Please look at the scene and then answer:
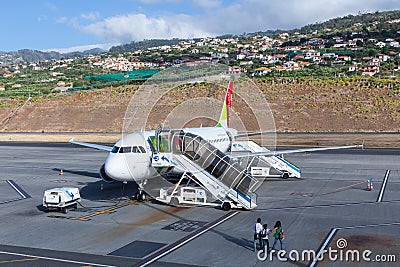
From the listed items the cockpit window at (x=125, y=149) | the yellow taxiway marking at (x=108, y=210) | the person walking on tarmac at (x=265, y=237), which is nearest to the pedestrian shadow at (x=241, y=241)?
the person walking on tarmac at (x=265, y=237)

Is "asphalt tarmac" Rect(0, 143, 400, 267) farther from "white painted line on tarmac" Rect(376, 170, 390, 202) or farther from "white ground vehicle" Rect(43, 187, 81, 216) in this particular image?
"white ground vehicle" Rect(43, 187, 81, 216)

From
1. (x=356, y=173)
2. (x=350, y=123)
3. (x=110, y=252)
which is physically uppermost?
(x=350, y=123)

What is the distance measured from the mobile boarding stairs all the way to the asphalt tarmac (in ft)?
2.84

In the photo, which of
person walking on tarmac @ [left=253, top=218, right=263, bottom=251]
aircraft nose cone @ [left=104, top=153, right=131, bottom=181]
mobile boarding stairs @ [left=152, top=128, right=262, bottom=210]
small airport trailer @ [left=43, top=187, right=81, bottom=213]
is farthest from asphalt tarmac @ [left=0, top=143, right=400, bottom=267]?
aircraft nose cone @ [left=104, top=153, right=131, bottom=181]

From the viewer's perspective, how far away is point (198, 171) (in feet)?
97.3

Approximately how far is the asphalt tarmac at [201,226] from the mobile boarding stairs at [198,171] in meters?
0.87

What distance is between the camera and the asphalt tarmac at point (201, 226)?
19.8 metres

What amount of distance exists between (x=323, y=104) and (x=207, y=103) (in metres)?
31.2

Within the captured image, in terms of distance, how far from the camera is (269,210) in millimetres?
28562

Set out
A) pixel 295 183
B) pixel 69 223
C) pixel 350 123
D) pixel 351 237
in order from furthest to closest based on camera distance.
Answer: pixel 350 123
pixel 295 183
pixel 69 223
pixel 351 237

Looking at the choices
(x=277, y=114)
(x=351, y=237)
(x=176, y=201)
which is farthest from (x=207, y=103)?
(x=351, y=237)

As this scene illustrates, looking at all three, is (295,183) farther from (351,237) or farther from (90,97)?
(90,97)

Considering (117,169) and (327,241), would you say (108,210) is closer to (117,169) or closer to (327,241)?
(117,169)

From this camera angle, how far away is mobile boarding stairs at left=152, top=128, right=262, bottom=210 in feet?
95.0
